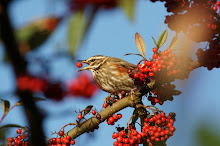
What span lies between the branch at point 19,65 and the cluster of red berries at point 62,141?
230 centimetres

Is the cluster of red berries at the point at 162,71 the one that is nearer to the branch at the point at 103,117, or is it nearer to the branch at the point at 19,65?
the branch at the point at 103,117

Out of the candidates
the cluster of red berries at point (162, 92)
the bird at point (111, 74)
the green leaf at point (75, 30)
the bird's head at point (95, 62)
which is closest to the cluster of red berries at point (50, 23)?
the green leaf at point (75, 30)

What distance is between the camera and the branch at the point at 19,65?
96cm

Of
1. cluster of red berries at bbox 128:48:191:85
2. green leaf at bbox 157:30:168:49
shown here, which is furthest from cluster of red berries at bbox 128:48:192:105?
green leaf at bbox 157:30:168:49

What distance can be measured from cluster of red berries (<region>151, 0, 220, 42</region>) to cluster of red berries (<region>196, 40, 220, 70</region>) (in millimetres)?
99

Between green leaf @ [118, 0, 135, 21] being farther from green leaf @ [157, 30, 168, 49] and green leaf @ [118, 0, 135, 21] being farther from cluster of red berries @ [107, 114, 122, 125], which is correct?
cluster of red berries @ [107, 114, 122, 125]

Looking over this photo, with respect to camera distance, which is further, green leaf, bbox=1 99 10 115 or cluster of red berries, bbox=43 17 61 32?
green leaf, bbox=1 99 10 115

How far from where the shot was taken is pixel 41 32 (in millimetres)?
1328

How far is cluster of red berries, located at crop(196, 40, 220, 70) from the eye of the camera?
324 cm

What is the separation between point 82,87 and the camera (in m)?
2.69

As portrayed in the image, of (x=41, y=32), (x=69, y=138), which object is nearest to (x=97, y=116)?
(x=69, y=138)

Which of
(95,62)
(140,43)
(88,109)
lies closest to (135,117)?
(88,109)

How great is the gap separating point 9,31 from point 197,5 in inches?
104

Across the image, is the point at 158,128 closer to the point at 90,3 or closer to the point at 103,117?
the point at 103,117
